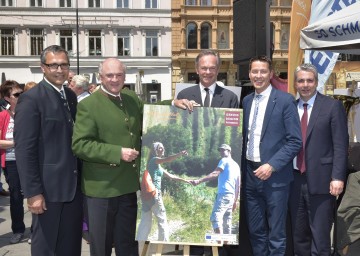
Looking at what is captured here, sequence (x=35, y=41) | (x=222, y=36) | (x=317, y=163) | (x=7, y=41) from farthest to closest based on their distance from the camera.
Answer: (x=222, y=36) → (x=35, y=41) → (x=7, y=41) → (x=317, y=163)

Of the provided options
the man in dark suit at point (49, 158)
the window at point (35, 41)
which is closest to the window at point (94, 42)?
the window at point (35, 41)

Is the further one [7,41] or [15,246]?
[7,41]

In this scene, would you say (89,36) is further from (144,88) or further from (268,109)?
(268,109)

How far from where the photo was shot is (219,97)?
150 inches

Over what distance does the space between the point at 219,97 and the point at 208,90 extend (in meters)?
0.12

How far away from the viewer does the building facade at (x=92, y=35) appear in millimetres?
33125

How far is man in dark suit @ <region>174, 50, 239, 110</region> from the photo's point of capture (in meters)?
3.68

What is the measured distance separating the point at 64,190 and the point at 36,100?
747 millimetres

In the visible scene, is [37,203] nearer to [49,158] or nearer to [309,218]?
[49,158]

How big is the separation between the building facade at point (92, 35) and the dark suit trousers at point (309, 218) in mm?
29585

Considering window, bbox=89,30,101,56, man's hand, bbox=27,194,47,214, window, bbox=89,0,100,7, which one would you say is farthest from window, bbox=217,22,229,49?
man's hand, bbox=27,194,47,214

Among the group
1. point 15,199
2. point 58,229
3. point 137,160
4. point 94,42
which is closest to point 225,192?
point 137,160

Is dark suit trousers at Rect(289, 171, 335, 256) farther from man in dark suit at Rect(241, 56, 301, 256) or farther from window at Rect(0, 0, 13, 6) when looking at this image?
window at Rect(0, 0, 13, 6)

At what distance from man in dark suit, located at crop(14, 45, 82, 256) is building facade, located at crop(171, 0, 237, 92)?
100ft
